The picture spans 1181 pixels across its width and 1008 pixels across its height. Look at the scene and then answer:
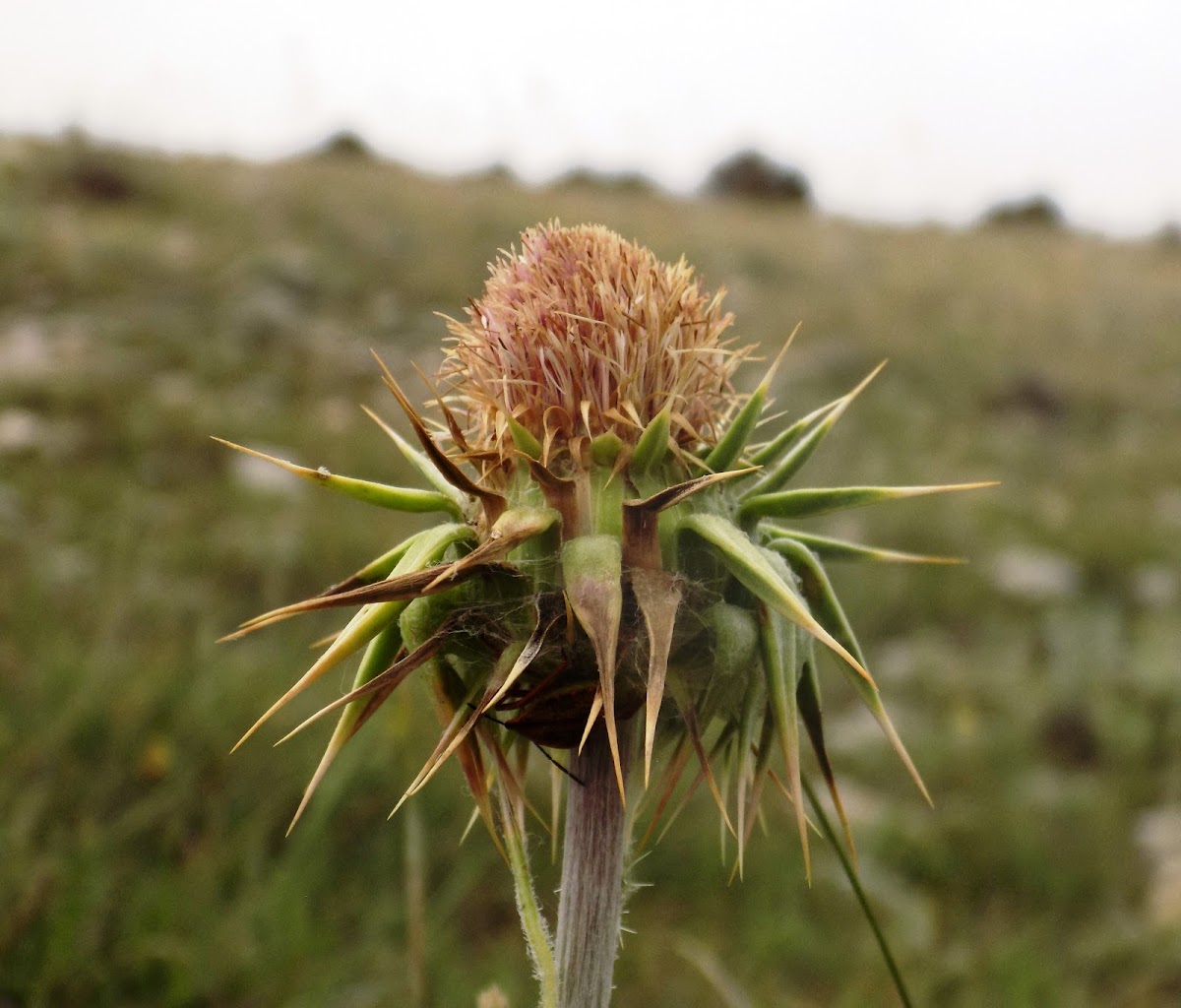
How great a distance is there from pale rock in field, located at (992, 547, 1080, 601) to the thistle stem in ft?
27.2

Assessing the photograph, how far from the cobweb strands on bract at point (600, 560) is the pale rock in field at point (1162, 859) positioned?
4778 mm

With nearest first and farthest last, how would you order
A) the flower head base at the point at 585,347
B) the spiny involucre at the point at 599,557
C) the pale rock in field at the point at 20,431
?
the spiny involucre at the point at 599,557 < the flower head base at the point at 585,347 < the pale rock in field at the point at 20,431

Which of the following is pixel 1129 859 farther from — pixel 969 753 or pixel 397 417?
pixel 397 417

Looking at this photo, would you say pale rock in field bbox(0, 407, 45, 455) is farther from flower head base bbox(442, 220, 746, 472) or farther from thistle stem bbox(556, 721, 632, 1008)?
thistle stem bbox(556, 721, 632, 1008)

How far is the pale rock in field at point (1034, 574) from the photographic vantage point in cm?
891

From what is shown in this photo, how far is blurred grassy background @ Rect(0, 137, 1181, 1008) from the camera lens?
355cm

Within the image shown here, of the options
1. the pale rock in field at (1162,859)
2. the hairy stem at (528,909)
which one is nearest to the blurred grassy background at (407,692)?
the pale rock in field at (1162,859)

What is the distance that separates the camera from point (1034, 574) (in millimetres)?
9227

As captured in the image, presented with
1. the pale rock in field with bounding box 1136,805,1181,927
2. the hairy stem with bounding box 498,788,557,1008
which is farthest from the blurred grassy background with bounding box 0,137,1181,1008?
the hairy stem with bounding box 498,788,557,1008

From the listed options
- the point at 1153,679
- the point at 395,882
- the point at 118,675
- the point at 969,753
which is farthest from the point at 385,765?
the point at 1153,679

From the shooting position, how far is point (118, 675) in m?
4.41

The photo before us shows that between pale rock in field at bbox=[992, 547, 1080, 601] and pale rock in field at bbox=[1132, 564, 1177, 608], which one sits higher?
pale rock in field at bbox=[992, 547, 1080, 601]

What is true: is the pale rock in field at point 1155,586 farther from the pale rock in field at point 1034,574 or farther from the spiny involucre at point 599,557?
the spiny involucre at point 599,557

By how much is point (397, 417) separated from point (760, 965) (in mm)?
7656
